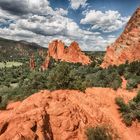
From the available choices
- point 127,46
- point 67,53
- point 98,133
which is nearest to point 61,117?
point 98,133

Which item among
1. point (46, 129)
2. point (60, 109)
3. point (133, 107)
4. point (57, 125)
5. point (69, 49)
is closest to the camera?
point (46, 129)

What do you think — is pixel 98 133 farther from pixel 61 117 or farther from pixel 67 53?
pixel 67 53

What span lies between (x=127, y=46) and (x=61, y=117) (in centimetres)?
5917

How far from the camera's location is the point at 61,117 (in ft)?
70.2

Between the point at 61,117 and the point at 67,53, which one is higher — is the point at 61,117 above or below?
below

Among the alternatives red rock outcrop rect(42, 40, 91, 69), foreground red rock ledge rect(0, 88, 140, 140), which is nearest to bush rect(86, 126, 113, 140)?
foreground red rock ledge rect(0, 88, 140, 140)

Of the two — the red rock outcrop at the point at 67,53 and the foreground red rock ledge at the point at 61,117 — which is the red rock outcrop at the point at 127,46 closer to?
the red rock outcrop at the point at 67,53

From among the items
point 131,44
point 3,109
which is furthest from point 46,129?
point 131,44

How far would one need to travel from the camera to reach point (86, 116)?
914 inches

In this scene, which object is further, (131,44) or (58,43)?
(58,43)

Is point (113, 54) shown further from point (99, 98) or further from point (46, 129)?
point (46, 129)

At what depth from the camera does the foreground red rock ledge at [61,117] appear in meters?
17.8

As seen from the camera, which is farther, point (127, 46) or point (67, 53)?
point (67, 53)

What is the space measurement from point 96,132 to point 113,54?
62455mm
